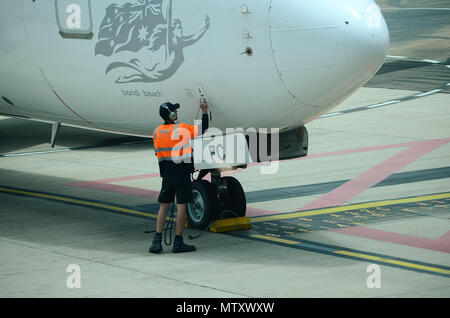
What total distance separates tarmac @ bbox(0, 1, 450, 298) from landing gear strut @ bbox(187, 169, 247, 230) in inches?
12.2

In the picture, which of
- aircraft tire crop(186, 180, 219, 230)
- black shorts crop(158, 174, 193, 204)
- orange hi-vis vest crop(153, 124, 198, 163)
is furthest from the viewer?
aircraft tire crop(186, 180, 219, 230)

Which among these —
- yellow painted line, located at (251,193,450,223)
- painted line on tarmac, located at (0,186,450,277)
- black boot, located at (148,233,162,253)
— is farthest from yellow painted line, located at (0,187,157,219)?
black boot, located at (148,233,162,253)

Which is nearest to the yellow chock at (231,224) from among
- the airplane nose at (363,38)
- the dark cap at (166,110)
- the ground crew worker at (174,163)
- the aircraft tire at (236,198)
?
the aircraft tire at (236,198)

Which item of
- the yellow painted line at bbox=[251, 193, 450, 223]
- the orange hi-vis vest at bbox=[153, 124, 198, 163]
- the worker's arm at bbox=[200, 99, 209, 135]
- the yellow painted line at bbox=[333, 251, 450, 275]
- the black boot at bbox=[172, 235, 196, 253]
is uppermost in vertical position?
the worker's arm at bbox=[200, 99, 209, 135]

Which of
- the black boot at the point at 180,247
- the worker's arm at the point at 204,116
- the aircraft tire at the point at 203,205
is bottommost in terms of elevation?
the black boot at the point at 180,247

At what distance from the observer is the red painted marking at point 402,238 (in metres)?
14.5

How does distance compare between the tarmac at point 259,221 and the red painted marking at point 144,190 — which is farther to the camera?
the red painted marking at point 144,190

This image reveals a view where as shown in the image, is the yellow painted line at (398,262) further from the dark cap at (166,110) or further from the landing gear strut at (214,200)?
the dark cap at (166,110)

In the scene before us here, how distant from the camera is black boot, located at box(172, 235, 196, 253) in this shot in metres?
14.3

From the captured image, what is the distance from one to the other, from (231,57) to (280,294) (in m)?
3.80

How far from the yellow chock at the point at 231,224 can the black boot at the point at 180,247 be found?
123 cm

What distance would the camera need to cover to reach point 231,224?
1566cm

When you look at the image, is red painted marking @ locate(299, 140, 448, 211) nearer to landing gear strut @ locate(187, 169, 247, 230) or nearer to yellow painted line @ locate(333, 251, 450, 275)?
landing gear strut @ locate(187, 169, 247, 230)
